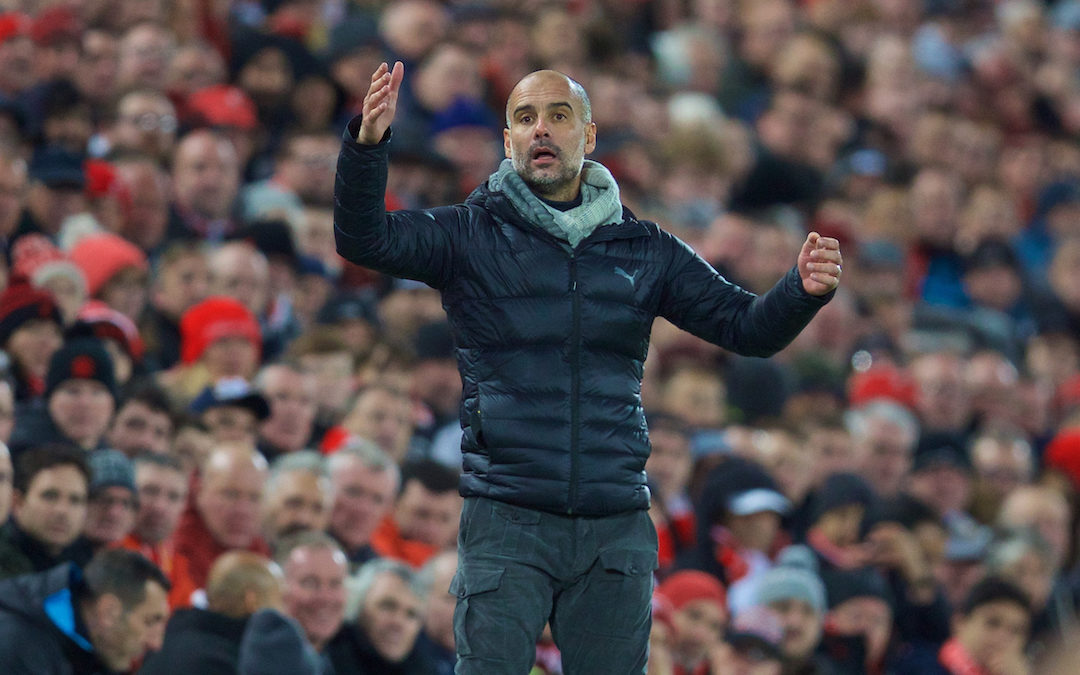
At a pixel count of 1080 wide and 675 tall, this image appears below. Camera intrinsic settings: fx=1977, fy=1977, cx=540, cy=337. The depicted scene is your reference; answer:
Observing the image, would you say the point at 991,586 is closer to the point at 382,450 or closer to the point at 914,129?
the point at 382,450

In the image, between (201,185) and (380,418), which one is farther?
(201,185)

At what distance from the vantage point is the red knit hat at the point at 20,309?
26.3 feet

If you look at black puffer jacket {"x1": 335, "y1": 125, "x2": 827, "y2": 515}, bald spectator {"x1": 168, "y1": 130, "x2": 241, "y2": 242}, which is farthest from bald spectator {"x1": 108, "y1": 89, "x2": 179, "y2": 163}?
black puffer jacket {"x1": 335, "y1": 125, "x2": 827, "y2": 515}

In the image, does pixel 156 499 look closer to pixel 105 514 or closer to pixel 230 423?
pixel 105 514

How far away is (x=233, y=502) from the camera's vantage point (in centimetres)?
759

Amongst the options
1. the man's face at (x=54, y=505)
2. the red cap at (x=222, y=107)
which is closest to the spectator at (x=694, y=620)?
the man's face at (x=54, y=505)

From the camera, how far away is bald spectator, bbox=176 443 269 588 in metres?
7.59

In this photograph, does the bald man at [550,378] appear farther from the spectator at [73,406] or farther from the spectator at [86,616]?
the spectator at [73,406]

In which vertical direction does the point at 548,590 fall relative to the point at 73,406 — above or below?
below

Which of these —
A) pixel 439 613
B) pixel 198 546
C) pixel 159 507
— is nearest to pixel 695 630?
pixel 439 613

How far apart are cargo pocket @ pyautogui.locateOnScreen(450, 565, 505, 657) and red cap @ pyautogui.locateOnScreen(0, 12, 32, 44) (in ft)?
22.6

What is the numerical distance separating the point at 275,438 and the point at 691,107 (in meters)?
6.22

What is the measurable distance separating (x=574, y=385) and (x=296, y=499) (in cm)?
323

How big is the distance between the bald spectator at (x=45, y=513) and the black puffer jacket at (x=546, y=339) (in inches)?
101
